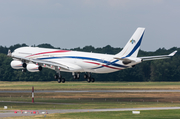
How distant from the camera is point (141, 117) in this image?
65.6 metres

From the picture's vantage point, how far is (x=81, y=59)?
87.6 meters

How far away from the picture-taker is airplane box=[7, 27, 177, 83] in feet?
273

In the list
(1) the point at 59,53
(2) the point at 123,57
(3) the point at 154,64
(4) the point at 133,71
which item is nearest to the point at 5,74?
(4) the point at 133,71

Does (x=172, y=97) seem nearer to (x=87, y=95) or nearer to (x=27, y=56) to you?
(x=87, y=95)

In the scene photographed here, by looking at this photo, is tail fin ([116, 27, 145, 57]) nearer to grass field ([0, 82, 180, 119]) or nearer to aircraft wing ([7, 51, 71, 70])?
grass field ([0, 82, 180, 119])

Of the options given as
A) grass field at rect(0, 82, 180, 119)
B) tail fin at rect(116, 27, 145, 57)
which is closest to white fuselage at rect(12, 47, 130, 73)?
tail fin at rect(116, 27, 145, 57)

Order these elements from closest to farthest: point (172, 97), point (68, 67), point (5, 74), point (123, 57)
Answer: point (123, 57), point (68, 67), point (172, 97), point (5, 74)

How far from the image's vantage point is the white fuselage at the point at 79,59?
8431cm

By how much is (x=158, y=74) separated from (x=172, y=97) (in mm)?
82476

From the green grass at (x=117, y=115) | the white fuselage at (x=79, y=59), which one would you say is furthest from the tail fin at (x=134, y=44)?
the green grass at (x=117, y=115)

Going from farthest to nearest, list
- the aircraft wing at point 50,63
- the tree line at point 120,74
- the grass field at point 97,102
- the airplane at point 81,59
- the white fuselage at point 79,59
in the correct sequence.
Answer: the tree line at point 120,74
the aircraft wing at point 50,63
the white fuselage at point 79,59
the airplane at point 81,59
the grass field at point 97,102

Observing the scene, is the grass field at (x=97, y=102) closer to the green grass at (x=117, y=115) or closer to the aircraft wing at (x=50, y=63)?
the green grass at (x=117, y=115)

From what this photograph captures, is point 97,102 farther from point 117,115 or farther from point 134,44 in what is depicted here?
point 117,115

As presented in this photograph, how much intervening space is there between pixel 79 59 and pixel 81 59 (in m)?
0.57
